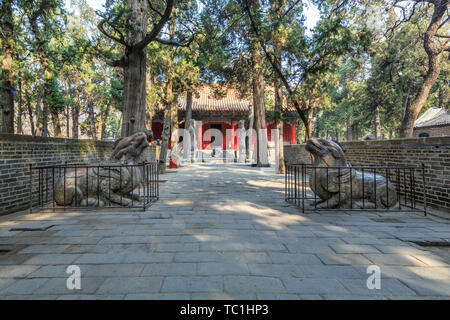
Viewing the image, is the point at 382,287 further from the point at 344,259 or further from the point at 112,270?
the point at 112,270

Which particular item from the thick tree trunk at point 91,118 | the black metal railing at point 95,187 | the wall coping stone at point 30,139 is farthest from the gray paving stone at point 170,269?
the thick tree trunk at point 91,118

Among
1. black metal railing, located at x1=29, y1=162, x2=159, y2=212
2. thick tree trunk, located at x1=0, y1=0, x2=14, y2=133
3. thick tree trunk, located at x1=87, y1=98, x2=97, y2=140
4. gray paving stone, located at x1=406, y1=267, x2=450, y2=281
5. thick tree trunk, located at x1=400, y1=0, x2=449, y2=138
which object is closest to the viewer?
gray paving stone, located at x1=406, y1=267, x2=450, y2=281

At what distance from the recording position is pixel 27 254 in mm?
2490

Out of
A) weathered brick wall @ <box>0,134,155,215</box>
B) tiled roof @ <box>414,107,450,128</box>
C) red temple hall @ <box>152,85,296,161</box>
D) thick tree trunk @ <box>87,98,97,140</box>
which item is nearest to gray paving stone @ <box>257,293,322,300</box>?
weathered brick wall @ <box>0,134,155,215</box>

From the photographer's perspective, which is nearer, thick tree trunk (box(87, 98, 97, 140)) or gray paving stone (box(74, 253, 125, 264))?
gray paving stone (box(74, 253, 125, 264))

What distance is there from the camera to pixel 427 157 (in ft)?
14.9

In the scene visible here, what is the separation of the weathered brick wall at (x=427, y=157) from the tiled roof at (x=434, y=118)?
63.2ft

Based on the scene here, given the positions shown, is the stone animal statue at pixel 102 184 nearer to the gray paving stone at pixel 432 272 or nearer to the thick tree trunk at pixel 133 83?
the thick tree trunk at pixel 133 83

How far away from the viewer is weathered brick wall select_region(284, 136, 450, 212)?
164 inches

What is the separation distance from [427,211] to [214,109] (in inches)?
635

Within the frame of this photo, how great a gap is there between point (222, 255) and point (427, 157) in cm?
455

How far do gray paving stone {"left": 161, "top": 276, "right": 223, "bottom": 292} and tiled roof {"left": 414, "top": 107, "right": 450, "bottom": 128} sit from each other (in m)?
25.0

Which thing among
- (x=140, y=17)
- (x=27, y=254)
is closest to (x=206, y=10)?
(x=140, y=17)

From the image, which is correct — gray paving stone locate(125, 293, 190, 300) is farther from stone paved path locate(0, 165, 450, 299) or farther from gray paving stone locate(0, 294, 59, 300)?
gray paving stone locate(0, 294, 59, 300)
